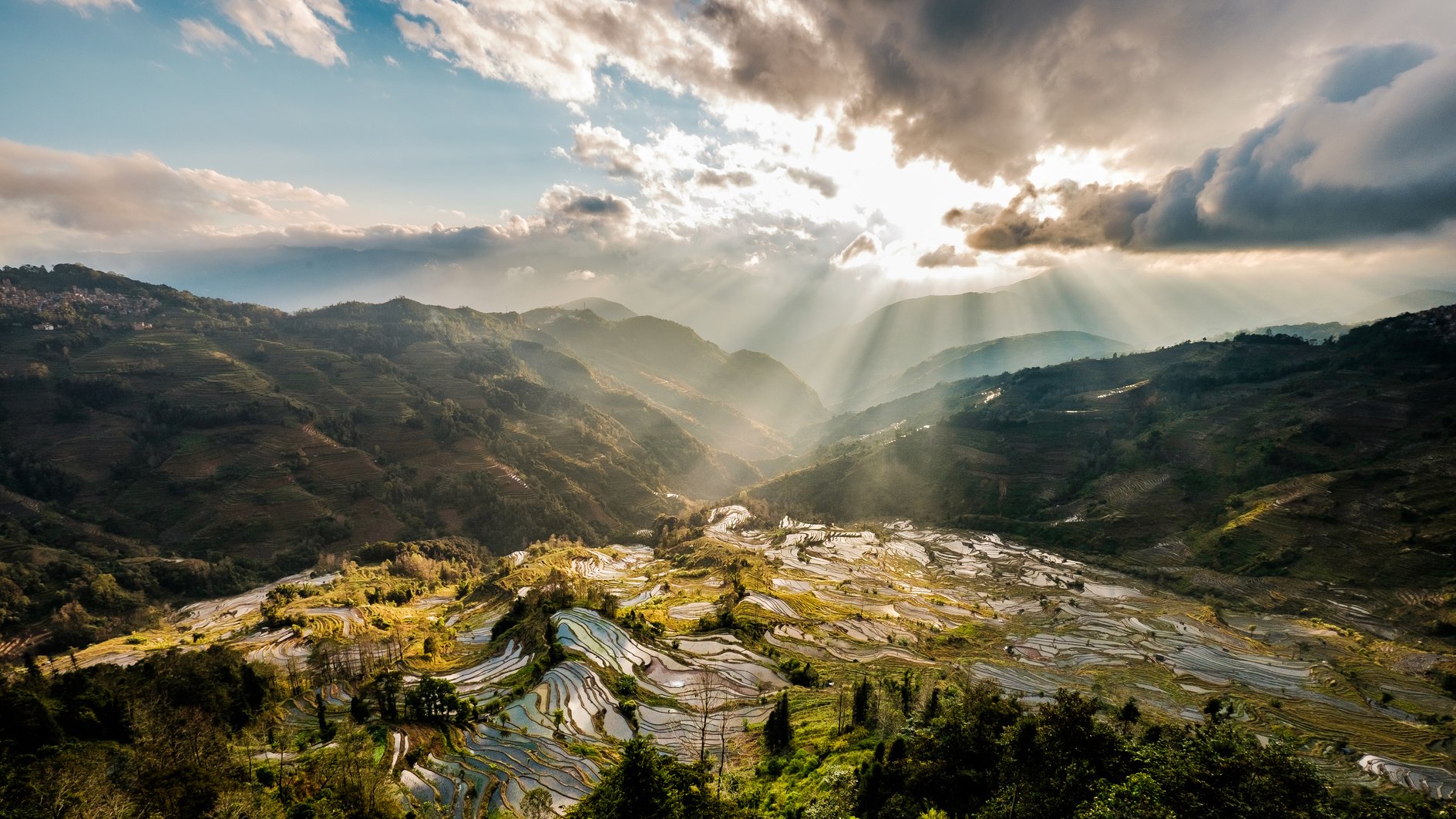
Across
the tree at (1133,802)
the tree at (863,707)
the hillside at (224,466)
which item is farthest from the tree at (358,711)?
the hillside at (224,466)

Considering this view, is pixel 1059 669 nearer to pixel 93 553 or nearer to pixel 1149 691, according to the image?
pixel 1149 691

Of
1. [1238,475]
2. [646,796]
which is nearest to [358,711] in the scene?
[646,796]

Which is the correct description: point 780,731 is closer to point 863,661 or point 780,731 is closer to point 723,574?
point 863,661

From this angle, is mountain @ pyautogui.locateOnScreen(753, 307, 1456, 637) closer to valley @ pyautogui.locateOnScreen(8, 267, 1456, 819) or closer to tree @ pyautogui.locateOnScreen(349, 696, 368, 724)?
valley @ pyautogui.locateOnScreen(8, 267, 1456, 819)

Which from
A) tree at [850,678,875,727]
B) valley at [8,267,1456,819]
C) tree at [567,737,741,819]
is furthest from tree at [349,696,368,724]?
tree at [850,678,875,727]

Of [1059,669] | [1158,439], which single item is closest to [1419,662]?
[1059,669]
